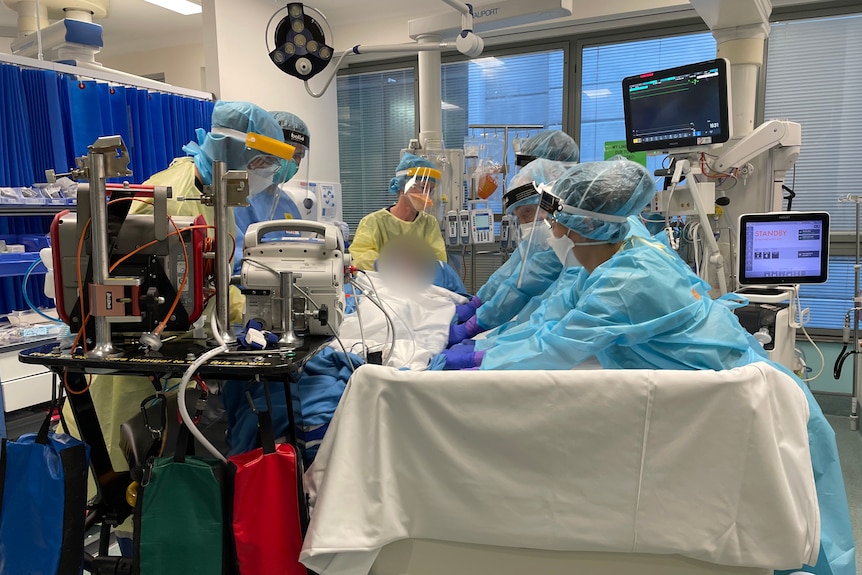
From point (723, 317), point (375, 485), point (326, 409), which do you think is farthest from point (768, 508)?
point (326, 409)

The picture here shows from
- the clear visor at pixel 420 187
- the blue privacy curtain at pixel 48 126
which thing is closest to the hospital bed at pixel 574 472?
the clear visor at pixel 420 187

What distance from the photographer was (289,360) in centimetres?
127

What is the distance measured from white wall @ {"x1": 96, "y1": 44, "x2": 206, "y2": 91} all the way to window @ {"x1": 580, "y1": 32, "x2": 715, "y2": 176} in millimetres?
3803

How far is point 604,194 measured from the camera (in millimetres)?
1896

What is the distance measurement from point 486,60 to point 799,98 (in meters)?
2.62

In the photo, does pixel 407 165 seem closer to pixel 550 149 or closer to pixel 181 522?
pixel 550 149

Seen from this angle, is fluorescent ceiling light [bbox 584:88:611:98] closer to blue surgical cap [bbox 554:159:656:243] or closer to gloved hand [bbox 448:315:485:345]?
gloved hand [bbox 448:315:485:345]

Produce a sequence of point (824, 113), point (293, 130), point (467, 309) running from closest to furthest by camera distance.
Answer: point (293, 130) → point (467, 309) → point (824, 113)

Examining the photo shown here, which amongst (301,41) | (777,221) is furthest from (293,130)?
(777,221)

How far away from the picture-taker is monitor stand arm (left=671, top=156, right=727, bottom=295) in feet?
8.68

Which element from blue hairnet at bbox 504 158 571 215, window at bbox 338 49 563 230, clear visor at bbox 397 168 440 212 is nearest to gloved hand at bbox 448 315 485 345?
blue hairnet at bbox 504 158 571 215

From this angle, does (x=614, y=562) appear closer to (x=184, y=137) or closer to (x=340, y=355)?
(x=340, y=355)

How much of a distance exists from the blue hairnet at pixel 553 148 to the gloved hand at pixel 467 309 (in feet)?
3.40

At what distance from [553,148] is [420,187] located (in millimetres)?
864
